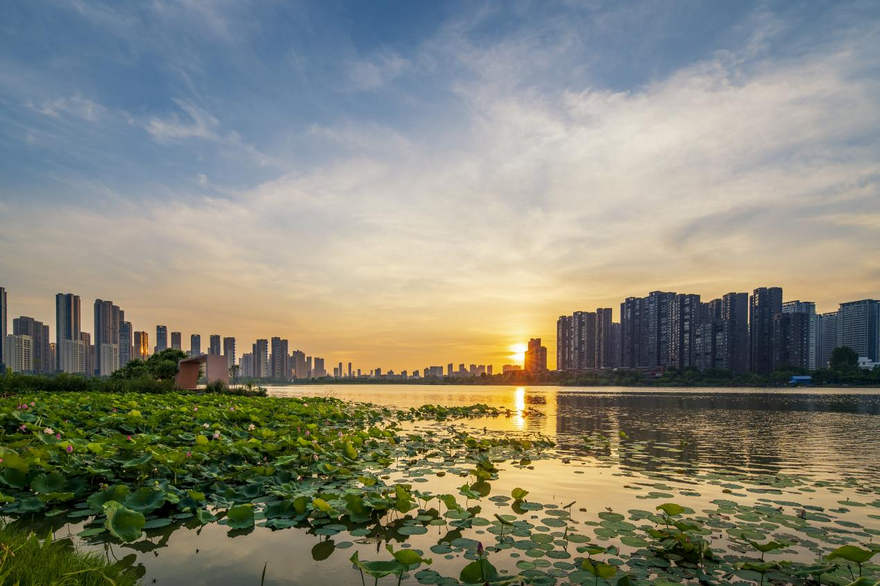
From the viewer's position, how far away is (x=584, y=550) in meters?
4.40

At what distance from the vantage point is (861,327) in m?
97.6

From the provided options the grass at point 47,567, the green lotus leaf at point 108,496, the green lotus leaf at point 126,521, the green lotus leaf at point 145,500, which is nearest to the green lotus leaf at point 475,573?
the grass at point 47,567

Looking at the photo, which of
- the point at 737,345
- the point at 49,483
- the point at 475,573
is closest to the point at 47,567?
the point at 475,573

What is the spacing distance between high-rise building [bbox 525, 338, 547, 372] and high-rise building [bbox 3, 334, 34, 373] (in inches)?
4104

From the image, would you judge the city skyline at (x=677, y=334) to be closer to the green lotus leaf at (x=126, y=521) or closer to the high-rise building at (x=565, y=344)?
the high-rise building at (x=565, y=344)

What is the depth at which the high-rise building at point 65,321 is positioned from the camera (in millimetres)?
97625

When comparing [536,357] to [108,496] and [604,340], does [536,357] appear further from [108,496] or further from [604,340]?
[108,496]

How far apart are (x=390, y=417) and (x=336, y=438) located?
31.6 ft

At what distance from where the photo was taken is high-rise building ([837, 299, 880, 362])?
9425cm

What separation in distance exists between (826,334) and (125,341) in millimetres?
156602

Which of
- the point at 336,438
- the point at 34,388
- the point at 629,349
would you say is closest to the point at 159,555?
the point at 336,438

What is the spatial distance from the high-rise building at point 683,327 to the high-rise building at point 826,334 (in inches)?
1208

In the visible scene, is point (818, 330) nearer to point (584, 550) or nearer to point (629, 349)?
point (629, 349)

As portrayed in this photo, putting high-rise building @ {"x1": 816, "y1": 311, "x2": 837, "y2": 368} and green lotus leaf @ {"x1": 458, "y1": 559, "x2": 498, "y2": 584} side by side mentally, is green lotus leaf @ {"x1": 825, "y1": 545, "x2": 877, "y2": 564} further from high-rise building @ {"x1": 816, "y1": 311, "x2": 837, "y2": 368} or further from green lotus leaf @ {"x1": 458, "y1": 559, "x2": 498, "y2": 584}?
high-rise building @ {"x1": 816, "y1": 311, "x2": 837, "y2": 368}
